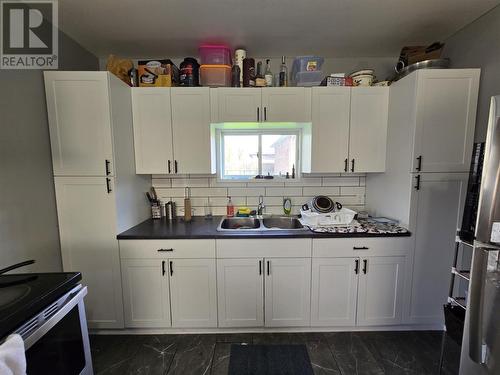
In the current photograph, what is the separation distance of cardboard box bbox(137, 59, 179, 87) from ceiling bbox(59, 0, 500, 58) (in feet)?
0.64

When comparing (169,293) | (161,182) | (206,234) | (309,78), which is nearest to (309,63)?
(309,78)

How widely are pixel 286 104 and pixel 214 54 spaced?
0.80m

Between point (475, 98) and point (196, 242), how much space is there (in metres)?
2.47

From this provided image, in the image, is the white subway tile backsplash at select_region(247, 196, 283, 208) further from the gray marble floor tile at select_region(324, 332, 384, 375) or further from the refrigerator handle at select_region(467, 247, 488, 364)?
the refrigerator handle at select_region(467, 247, 488, 364)

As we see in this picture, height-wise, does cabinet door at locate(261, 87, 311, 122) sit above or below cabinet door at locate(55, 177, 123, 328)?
above

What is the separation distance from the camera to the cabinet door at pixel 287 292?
71.4 inches

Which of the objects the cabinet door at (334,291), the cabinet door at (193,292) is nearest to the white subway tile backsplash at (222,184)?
the cabinet door at (193,292)

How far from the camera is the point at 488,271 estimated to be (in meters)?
1.06

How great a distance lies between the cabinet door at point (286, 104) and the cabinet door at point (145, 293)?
163 cm

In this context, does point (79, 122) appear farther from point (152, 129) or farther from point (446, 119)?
point (446, 119)

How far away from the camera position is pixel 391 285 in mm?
1838

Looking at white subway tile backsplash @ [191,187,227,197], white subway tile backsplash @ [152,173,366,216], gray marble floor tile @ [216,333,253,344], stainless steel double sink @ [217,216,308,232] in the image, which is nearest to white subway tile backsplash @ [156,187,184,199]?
white subway tile backsplash @ [152,173,366,216]

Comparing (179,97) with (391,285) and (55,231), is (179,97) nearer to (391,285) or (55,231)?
(55,231)

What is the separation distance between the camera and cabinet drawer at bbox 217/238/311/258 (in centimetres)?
180
